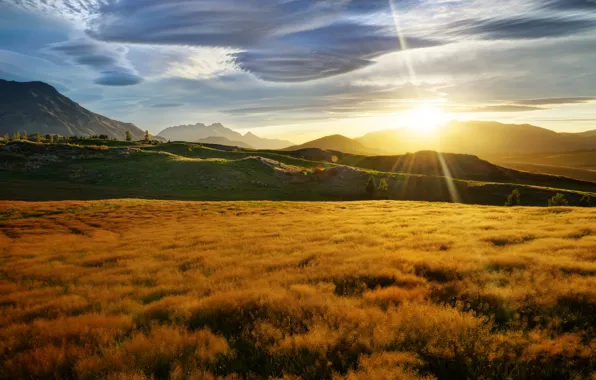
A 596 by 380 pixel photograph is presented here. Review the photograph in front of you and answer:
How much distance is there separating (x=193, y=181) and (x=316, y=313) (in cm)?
7727

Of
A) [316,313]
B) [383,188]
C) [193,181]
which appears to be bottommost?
[383,188]

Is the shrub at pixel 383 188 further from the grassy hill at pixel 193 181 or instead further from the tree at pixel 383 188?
the grassy hill at pixel 193 181

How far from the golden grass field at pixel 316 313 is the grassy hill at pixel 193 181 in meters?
57.1

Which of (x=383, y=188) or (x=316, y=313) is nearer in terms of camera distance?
(x=316, y=313)

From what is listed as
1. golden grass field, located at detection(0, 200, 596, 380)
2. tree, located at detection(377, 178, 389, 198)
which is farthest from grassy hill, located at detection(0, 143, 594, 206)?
golden grass field, located at detection(0, 200, 596, 380)

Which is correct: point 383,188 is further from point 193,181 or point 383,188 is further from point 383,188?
point 193,181

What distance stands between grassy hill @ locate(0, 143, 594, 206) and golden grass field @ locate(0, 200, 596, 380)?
57.1 meters

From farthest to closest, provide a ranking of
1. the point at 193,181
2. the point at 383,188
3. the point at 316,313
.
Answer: the point at 193,181, the point at 383,188, the point at 316,313

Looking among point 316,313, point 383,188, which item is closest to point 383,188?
point 383,188

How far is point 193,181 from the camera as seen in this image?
79062 mm

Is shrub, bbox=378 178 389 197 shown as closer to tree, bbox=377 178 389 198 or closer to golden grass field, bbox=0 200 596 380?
tree, bbox=377 178 389 198

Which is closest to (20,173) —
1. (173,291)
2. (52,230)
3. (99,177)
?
(99,177)

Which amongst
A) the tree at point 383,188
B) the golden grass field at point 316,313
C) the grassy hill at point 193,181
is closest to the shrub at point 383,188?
the tree at point 383,188

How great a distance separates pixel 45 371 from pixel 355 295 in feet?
22.7
